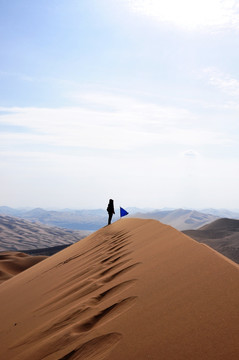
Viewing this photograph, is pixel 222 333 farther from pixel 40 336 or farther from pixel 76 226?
pixel 76 226

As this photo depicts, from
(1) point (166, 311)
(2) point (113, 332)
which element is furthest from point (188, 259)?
(2) point (113, 332)

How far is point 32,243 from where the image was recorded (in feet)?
156

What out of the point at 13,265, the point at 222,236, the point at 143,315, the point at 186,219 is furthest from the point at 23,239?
the point at 186,219

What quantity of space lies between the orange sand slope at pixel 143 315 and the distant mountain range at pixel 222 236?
304 inches

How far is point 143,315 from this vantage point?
2.06 meters

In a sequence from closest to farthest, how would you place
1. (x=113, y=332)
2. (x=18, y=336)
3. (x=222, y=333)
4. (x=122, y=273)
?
(x=222, y=333) < (x=113, y=332) < (x=18, y=336) < (x=122, y=273)

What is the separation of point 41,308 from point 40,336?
93 centimetres

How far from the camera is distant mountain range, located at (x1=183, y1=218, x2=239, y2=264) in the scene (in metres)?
11.4

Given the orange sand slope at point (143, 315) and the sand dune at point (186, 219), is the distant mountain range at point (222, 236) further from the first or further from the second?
the sand dune at point (186, 219)

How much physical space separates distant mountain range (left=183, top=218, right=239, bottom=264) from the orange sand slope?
7733 millimetres

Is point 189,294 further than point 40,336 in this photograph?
No

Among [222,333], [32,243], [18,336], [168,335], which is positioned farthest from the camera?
[32,243]

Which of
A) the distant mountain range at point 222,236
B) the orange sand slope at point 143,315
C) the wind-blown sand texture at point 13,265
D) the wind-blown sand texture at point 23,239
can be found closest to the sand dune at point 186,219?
the wind-blown sand texture at point 23,239

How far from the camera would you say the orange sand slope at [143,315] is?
1667 mm
